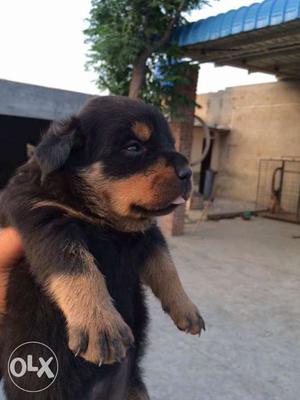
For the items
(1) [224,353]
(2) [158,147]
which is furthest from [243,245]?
(2) [158,147]

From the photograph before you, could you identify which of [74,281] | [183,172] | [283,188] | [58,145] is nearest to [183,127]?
[283,188]

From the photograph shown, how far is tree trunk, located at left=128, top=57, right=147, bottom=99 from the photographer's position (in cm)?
695

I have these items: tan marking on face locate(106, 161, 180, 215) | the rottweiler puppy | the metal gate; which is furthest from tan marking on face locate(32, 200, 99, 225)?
the metal gate

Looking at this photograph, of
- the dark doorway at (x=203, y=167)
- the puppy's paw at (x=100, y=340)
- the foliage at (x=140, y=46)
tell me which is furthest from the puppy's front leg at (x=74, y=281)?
the dark doorway at (x=203, y=167)

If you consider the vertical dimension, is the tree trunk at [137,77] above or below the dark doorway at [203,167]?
above

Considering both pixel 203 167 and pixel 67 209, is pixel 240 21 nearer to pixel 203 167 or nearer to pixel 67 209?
pixel 67 209

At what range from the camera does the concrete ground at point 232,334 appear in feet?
10.5

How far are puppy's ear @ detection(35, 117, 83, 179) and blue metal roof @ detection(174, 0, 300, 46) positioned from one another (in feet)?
18.2

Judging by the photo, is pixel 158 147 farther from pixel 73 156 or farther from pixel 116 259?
pixel 116 259

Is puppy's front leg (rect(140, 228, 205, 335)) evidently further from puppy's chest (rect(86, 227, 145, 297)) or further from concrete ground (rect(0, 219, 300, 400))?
concrete ground (rect(0, 219, 300, 400))

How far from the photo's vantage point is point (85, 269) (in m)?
1.36

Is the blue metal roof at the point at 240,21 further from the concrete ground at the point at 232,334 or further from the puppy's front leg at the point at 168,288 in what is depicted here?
the puppy's front leg at the point at 168,288

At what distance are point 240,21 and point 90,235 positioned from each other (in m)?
6.24

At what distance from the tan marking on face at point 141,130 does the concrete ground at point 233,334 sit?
222 cm
